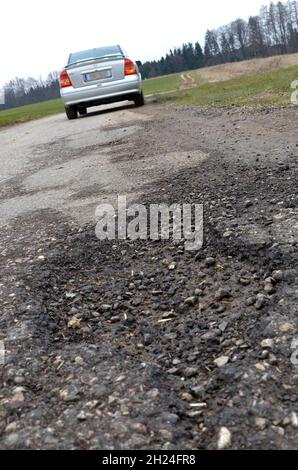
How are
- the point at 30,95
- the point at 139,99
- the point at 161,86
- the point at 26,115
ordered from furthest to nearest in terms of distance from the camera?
1. the point at 30,95
2. the point at 161,86
3. the point at 26,115
4. the point at 139,99

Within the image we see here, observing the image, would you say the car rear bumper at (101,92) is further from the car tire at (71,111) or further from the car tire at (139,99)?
the car tire at (139,99)

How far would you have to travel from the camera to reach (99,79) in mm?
11305

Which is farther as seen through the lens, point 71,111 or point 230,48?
point 230,48

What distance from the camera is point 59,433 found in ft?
4.35

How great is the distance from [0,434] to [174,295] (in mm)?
978

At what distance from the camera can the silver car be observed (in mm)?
11212

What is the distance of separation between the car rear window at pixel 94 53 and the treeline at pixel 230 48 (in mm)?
88035

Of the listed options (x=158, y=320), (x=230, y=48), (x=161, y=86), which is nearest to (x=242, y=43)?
(x=230, y=48)

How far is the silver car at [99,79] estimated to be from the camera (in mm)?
11212

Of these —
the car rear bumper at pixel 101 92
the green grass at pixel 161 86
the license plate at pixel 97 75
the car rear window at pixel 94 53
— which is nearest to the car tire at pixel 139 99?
the car rear bumper at pixel 101 92

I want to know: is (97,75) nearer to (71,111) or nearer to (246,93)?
(71,111)

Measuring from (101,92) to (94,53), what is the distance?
143 cm
